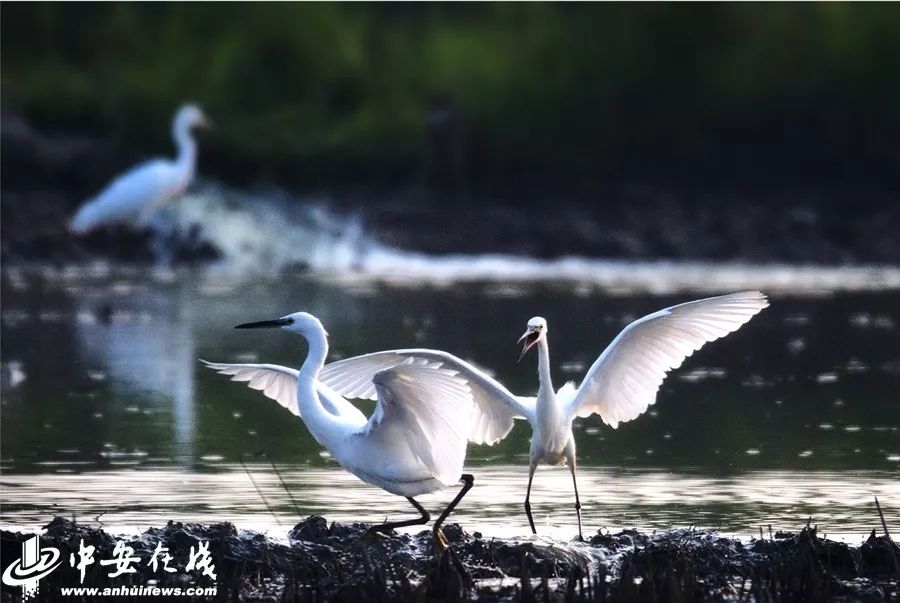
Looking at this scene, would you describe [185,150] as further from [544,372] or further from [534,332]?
[544,372]

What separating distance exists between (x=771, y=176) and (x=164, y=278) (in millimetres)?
11139

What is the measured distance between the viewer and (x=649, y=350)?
10047mm

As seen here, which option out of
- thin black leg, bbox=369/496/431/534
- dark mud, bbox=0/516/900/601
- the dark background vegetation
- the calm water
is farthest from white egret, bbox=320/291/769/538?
the dark background vegetation

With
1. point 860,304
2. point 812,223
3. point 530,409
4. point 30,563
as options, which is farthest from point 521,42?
point 30,563

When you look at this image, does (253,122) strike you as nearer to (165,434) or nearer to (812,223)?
(812,223)

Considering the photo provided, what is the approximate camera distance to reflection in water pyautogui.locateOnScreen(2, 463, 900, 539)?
9305 mm

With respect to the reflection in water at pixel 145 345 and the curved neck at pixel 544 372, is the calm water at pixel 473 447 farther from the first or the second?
the curved neck at pixel 544 372

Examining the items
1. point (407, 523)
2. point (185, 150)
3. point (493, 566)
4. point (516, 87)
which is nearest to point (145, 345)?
point (185, 150)

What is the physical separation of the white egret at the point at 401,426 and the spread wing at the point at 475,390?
41 cm

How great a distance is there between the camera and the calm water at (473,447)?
32.1 feet

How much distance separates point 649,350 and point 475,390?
41.6 inches

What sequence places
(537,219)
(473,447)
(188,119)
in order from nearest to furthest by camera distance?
(473,447)
(188,119)
(537,219)

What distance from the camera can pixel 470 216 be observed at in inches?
1124

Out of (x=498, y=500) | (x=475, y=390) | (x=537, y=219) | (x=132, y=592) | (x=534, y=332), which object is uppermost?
(x=537, y=219)
